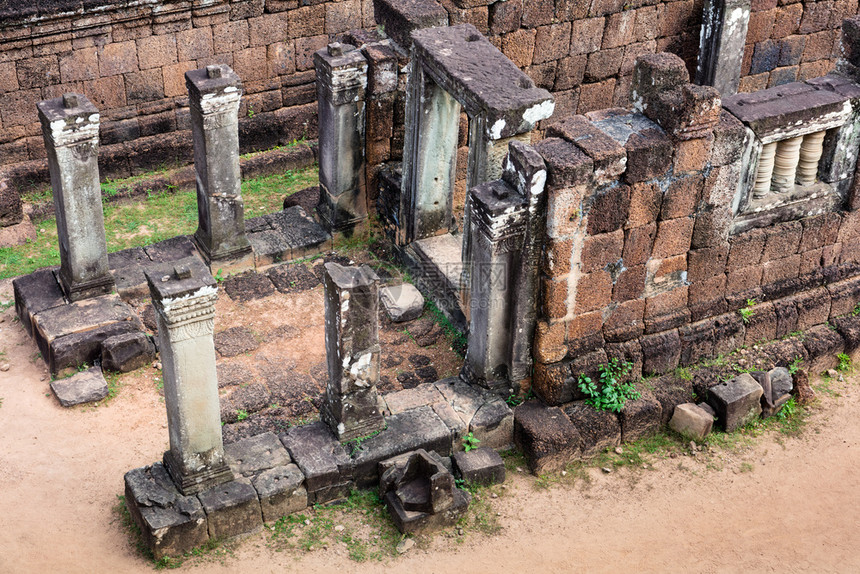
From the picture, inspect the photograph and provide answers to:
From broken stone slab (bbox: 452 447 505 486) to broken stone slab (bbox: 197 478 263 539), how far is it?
1764 mm

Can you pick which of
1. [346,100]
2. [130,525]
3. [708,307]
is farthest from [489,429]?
[346,100]

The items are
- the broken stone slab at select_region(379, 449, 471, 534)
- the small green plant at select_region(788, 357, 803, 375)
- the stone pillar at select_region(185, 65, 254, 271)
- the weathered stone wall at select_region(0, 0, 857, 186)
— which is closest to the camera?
the broken stone slab at select_region(379, 449, 471, 534)

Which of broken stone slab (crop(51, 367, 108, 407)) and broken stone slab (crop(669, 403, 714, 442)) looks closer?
broken stone slab (crop(669, 403, 714, 442))

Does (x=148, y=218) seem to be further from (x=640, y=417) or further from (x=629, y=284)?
(x=640, y=417)

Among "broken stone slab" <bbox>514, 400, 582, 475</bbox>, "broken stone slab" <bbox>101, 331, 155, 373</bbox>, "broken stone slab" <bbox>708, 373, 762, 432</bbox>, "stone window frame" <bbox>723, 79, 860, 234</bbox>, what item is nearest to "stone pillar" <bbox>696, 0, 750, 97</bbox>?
"stone window frame" <bbox>723, 79, 860, 234</bbox>

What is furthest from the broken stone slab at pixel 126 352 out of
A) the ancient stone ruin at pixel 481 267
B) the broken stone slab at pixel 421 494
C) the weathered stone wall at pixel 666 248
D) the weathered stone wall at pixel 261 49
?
the weathered stone wall at pixel 666 248

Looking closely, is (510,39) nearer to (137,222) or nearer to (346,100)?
(346,100)

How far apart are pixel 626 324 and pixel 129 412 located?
15.3 ft

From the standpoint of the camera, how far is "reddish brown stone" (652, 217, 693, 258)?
32.7ft

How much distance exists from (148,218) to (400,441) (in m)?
5.43

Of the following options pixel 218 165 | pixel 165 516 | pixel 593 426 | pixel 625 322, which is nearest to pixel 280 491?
pixel 165 516

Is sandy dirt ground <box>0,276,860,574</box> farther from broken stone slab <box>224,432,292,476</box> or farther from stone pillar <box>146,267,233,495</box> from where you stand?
stone pillar <box>146,267,233,495</box>

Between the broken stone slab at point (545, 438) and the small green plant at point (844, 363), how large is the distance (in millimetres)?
3112

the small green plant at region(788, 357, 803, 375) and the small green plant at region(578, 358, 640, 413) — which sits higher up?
the small green plant at region(578, 358, 640, 413)
